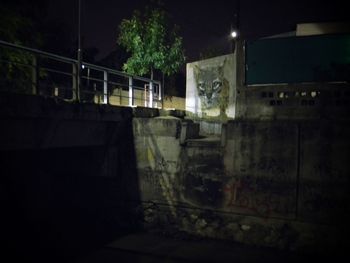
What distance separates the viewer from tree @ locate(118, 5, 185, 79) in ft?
59.8

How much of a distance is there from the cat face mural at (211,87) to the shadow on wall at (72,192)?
14.5 ft

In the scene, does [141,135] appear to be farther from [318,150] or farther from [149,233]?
[318,150]

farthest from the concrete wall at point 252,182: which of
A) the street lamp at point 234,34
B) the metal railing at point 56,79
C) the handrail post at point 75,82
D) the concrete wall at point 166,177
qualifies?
the street lamp at point 234,34

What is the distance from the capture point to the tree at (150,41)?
18.2 meters

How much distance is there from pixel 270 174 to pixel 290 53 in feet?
12.5

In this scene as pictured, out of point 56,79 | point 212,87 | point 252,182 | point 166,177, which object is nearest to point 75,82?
point 166,177

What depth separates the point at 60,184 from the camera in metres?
13.5

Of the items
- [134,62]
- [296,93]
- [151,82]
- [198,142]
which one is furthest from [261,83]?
[134,62]

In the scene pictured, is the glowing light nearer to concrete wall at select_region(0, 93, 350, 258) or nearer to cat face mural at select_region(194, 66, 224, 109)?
cat face mural at select_region(194, 66, 224, 109)

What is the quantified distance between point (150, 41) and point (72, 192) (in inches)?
345

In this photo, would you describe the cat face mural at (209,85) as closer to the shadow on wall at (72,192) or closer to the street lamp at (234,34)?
the shadow on wall at (72,192)

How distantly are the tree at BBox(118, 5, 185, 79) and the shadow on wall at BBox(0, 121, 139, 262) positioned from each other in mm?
6230

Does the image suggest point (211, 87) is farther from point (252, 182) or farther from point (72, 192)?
point (72, 192)

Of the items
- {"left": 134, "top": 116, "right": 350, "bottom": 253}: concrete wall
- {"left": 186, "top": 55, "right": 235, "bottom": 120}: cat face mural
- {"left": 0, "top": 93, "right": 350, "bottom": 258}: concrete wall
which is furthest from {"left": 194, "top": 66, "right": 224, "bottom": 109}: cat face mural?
{"left": 134, "top": 116, "right": 350, "bottom": 253}: concrete wall
